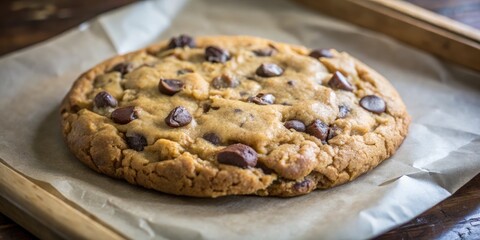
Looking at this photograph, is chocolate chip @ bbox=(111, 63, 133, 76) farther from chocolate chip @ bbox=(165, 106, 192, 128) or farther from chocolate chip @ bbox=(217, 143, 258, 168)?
chocolate chip @ bbox=(217, 143, 258, 168)

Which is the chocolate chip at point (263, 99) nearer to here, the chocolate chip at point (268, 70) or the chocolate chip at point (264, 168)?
the chocolate chip at point (268, 70)

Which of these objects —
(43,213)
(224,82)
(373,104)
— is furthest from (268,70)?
(43,213)

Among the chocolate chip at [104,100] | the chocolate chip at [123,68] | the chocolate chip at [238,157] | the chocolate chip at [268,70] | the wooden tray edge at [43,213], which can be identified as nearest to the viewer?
the wooden tray edge at [43,213]

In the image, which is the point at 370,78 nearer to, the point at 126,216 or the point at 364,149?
the point at 364,149

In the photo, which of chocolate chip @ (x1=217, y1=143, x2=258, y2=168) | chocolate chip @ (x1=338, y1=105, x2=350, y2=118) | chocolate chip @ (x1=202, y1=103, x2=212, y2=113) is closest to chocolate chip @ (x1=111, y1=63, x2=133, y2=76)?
chocolate chip @ (x1=202, y1=103, x2=212, y2=113)

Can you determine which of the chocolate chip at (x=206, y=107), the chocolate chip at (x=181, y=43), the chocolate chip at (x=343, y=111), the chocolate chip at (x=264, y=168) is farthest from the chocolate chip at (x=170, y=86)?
the chocolate chip at (x=343, y=111)

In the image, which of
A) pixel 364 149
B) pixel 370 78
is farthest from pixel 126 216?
pixel 370 78

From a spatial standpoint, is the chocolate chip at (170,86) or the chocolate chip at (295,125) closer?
the chocolate chip at (295,125)
